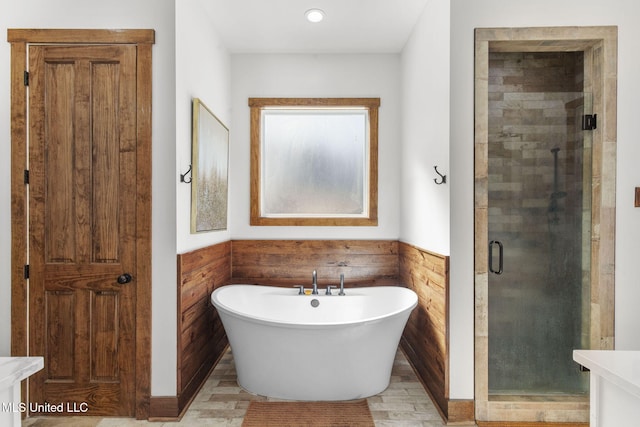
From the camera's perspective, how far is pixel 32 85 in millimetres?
2184

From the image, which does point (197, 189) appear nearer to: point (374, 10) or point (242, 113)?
point (242, 113)

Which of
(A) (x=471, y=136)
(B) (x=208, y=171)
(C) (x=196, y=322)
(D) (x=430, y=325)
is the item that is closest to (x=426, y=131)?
(A) (x=471, y=136)

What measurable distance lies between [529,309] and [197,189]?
225 cm

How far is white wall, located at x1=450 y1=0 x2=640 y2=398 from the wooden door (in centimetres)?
189

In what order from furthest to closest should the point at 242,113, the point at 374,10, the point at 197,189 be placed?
the point at 242,113 < the point at 374,10 < the point at 197,189

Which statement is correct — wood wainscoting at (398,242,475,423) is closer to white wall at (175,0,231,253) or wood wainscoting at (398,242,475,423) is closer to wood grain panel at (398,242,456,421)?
wood grain panel at (398,242,456,421)

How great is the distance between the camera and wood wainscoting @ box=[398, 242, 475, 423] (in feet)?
7.13

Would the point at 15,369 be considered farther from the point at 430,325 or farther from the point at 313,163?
the point at 313,163

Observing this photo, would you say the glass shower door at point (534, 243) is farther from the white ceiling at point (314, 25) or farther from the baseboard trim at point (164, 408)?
the baseboard trim at point (164, 408)

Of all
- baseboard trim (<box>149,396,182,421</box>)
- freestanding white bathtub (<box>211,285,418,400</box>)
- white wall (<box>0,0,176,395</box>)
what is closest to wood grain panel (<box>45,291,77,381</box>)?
white wall (<box>0,0,176,395</box>)

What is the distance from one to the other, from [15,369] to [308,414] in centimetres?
167

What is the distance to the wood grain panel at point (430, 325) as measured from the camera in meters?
2.19

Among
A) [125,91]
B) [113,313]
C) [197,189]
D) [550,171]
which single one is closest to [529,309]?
[550,171]

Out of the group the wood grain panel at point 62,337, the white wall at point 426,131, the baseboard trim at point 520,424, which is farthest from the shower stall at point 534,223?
the wood grain panel at point 62,337
